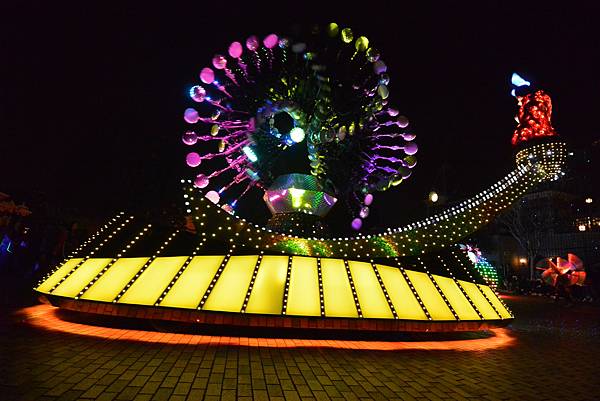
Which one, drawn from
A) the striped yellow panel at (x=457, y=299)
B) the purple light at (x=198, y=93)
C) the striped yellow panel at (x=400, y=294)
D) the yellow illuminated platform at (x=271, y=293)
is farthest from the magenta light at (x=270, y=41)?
the striped yellow panel at (x=457, y=299)

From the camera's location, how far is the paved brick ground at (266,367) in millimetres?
4160

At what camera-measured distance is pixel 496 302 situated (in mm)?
9203

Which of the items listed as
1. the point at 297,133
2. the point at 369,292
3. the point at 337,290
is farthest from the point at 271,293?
the point at 297,133

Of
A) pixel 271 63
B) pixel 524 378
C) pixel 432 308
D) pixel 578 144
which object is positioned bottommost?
pixel 524 378

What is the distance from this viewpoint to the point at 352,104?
38.4 feet

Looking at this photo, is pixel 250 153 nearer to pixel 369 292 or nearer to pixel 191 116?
pixel 191 116

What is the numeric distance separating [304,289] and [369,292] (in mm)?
1384

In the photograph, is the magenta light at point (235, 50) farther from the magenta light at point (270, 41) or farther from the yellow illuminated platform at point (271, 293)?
the yellow illuminated platform at point (271, 293)

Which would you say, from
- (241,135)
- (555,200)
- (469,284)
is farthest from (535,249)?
(241,135)

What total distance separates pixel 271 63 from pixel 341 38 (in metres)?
2.34

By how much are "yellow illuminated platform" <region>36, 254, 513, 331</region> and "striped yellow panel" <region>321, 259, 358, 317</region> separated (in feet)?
0.07

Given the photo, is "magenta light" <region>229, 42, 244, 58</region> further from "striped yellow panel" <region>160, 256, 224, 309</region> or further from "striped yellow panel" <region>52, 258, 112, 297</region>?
"striped yellow panel" <region>52, 258, 112, 297</region>

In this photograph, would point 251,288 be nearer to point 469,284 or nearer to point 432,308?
point 432,308

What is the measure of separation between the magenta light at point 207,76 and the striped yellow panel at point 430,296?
8.55 m
